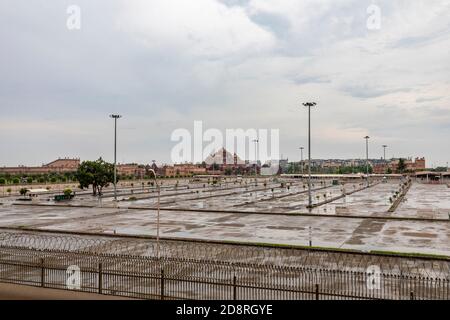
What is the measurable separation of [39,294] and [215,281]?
716 centimetres

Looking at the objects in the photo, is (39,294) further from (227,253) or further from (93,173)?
(93,173)

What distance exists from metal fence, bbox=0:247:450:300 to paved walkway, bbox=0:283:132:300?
90 centimetres

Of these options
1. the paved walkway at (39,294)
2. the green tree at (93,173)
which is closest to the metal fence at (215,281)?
the paved walkway at (39,294)

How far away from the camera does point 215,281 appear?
1802 centimetres

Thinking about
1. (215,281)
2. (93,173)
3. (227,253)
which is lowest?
(227,253)

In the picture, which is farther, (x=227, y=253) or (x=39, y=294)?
(x=227, y=253)

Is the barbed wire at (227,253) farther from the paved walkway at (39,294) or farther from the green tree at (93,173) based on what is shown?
the green tree at (93,173)

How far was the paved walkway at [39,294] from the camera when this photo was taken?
46.1 ft

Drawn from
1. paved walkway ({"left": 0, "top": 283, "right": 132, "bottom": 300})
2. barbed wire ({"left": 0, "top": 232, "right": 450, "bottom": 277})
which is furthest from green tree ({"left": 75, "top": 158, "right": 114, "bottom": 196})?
paved walkway ({"left": 0, "top": 283, "right": 132, "bottom": 300})

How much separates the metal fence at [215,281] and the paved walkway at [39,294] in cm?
90

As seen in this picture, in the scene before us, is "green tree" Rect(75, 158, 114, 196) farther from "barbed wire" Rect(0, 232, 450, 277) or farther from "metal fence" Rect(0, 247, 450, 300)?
"metal fence" Rect(0, 247, 450, 300)

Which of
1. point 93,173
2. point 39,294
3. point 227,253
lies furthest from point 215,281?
point 93,173
